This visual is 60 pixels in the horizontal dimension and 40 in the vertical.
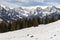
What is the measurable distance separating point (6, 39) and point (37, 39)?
5169mm

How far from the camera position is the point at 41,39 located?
67.5ft

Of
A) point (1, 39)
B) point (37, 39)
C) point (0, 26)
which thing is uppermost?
point (37, 39)

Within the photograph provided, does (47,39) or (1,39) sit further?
(1,39)

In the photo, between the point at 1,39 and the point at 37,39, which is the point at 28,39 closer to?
the point at 37,39

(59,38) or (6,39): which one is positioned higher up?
(59,38)

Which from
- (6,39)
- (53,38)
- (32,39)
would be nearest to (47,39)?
(53,38)

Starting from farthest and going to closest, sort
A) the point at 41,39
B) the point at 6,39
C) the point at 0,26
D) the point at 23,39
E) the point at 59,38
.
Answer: the point at 0,26
the point at 6,39
the point at 23,39
the point at 41,39
the point at 59,38

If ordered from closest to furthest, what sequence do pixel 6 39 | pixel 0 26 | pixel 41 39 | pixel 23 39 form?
pixel 41 39, pixel 23 39, pixel 6 39, pixel 0 26

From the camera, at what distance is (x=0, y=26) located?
102 meters

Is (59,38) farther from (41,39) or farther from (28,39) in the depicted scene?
(28,39)

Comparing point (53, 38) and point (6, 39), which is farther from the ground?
point (53, 38)

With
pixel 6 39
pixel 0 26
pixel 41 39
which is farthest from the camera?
pixel 0 26

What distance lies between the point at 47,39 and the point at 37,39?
148cm

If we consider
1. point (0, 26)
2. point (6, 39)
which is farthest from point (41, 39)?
point (0, 26)
